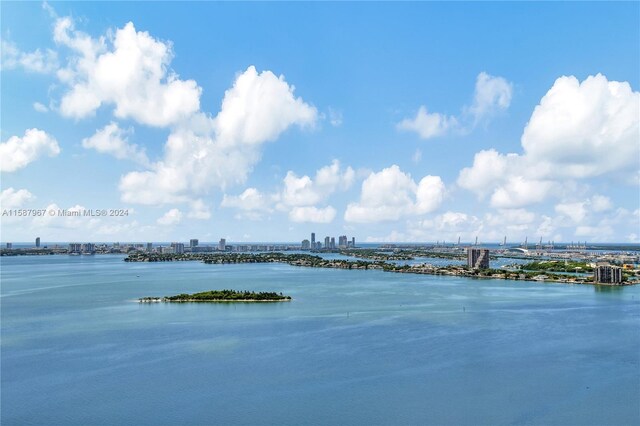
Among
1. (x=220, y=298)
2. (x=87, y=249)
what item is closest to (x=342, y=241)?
(x=87, y=249)

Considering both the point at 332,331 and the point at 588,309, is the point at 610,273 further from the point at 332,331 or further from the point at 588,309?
the point at 332,331

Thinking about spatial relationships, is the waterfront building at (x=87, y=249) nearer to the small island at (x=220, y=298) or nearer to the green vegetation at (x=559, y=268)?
the small island at (x=220, y=298)

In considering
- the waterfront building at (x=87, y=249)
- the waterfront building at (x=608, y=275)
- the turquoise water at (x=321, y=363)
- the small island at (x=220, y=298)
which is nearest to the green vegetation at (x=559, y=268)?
the waterfront building at (x=608, y=275)

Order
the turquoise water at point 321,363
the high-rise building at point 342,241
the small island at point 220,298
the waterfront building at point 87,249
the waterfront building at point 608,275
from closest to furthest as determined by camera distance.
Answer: the turquoise water at point 321,363
the small island at point 220,298
the waterfront building at point 608,275
the waterfront building at point 87,249
the high-rise building at point 342,241

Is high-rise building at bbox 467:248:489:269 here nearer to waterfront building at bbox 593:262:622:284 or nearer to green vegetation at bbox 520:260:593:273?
green vegetation at bbox 520:260:593:273

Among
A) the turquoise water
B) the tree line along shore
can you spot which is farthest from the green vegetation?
the turquoise water

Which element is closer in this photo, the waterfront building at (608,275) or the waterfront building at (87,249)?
the waterfront building at (608,275)

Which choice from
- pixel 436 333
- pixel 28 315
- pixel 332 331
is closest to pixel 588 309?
pixel 436 333

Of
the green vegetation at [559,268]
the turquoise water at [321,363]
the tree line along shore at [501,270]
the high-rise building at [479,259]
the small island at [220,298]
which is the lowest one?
the turquoise water at [321,363]
